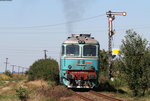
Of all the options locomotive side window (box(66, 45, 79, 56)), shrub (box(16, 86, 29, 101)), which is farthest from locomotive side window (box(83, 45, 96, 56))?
shrub (box(16, 86, 29, 101))

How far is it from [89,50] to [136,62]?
342 cm

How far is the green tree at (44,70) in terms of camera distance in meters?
29.7

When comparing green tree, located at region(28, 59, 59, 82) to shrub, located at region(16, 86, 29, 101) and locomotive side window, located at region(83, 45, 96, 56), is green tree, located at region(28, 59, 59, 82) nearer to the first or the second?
locomotive side window, located at region(83, 45, 96, 56)

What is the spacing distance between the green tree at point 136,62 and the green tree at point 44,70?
29.3ft

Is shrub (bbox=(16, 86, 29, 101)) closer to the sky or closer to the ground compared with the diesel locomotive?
closer to the ground

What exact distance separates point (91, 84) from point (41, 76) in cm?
809

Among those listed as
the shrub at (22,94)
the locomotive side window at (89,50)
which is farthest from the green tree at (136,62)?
the shrub at (22,94)

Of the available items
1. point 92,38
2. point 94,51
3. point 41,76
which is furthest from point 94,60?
point 41,76

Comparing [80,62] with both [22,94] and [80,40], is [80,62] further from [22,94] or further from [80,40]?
[22,94]

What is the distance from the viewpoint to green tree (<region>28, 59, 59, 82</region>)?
29.7 metres

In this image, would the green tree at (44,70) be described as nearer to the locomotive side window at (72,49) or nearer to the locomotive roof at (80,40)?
the locomotive roof at (80,40)

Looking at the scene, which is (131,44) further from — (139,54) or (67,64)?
(67,64)

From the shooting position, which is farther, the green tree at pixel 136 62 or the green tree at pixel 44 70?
the green tree at pixel 44 70

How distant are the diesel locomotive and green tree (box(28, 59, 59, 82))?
6081 mm
